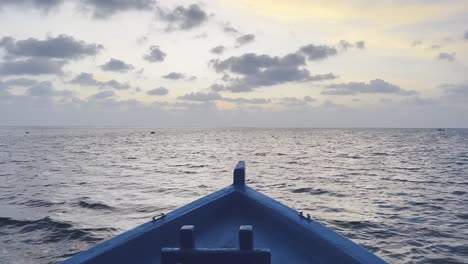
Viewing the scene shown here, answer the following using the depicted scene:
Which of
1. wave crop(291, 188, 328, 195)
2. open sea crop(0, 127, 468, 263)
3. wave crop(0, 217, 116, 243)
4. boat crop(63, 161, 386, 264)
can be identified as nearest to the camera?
boat crop(63, 161, 386, 264)

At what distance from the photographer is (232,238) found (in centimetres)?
616

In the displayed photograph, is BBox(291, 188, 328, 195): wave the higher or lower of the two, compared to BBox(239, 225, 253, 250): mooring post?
lower

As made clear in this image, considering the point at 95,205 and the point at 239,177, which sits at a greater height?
the point at 239,177

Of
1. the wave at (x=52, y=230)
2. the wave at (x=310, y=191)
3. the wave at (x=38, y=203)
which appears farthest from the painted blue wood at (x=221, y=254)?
the wave at (x=310, y=191)

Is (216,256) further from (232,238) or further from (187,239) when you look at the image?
(232,238)

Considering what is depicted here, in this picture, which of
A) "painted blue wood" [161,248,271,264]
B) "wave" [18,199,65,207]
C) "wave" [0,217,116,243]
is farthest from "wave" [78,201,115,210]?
"painted blue wood" [161,248,271,264]

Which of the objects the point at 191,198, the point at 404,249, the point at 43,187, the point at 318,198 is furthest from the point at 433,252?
the point at 43,187

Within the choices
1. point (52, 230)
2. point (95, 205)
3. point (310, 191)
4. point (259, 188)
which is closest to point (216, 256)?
point (52, 230)

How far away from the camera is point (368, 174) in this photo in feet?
90.5

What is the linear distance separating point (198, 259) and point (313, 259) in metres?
2.87

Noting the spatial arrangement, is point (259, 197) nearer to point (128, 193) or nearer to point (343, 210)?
point (343, 210)

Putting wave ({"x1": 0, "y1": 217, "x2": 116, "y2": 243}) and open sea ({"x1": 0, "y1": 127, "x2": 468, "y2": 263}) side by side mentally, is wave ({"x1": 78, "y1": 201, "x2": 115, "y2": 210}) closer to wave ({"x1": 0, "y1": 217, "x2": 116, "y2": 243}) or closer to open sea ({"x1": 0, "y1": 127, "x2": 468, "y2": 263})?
open sea ({"x1": 0, "y1": 127, "x2": 468, "y2": 263})

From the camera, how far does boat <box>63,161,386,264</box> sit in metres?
3.20

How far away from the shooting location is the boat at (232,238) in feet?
10.5
